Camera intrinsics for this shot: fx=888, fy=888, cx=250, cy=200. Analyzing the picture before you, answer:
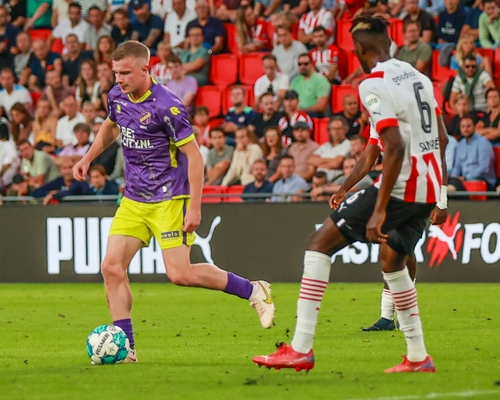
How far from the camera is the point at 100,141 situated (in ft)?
22.2

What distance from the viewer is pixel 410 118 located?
5.20m

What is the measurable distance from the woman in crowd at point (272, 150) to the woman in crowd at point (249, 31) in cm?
307

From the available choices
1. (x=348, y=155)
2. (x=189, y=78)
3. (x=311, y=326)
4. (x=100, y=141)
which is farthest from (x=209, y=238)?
(x=311, y=326)

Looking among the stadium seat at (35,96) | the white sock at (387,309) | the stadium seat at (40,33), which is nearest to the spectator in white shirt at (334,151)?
the white sock at (387,309)

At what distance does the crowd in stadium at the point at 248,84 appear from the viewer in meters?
14.1

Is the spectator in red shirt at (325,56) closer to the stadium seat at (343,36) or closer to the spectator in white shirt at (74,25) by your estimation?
the stadium seat at (343,36)

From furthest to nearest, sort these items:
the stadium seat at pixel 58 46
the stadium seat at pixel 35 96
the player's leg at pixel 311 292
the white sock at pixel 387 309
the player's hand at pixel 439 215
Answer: the stadium seat at pixel 58 46 → the stadium seat at pixel 35 96 → the white sock at pixel 387 309 → the player's hand at pixel 439 215 → the player's leg at pixel 311 292

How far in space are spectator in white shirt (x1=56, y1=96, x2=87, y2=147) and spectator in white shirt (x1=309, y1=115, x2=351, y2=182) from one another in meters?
5.19

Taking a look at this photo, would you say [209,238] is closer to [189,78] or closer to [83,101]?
[189,78]

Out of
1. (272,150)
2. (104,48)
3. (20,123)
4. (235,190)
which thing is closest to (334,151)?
(272,150)

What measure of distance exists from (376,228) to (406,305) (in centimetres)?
60

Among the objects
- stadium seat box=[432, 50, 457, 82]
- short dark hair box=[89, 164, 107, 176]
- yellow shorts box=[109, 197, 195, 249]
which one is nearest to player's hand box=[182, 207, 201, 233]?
yellow shorts box=[109, 197, 195, 249]

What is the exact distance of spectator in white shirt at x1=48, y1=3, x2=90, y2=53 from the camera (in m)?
19.0

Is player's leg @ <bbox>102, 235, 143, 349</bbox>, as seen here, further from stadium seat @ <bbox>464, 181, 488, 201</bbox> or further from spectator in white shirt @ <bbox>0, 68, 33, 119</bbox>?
spectator in white shirt @ <bbox>0, 68, 33, 119</bbox>
